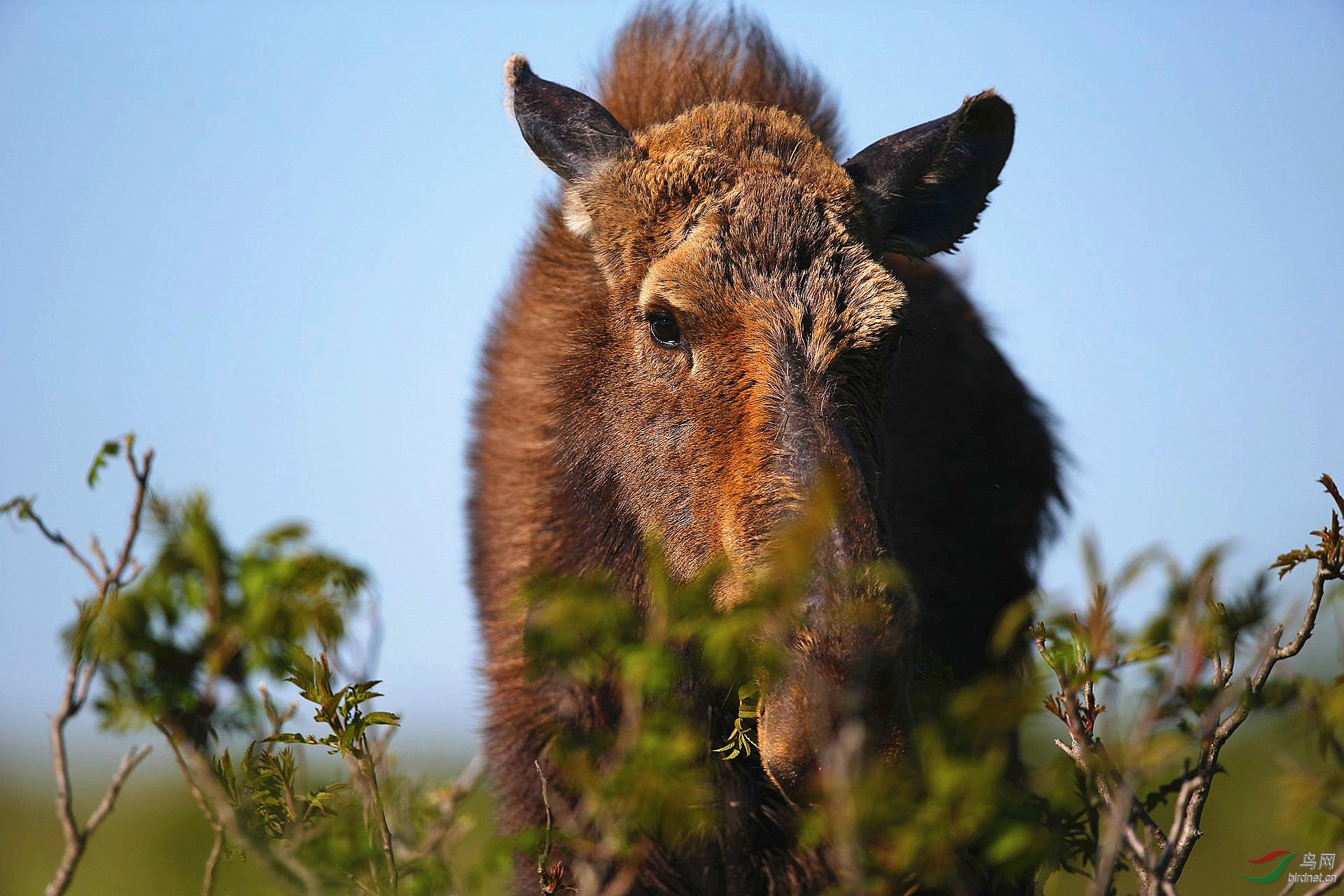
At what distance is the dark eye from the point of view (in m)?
4.23

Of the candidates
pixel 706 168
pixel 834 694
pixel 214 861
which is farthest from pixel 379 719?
pixel 706 168

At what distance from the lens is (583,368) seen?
4695mm

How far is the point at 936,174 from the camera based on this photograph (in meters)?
4.99

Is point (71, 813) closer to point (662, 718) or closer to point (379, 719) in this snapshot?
point (379, 719)

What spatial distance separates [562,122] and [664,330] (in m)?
1.19

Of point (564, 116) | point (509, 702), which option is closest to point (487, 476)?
point (509, 702)

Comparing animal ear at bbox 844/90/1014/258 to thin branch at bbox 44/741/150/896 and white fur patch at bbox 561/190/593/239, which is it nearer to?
white fur patch at bbox 561/190/593/239

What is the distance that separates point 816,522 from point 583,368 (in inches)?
100

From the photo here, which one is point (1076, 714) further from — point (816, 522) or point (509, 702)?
point (509, 702)

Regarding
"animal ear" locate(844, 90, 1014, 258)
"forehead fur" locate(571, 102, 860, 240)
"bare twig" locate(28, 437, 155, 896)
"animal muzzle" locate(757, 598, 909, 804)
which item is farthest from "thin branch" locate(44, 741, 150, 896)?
"animal ear" locate(844, 90, 1014, 258)

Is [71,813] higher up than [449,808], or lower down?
higher up

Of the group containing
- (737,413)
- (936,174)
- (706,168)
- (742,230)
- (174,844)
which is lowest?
(174,844)

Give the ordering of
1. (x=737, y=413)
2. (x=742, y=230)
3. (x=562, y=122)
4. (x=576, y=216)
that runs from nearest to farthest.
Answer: (x=737, y=413), (x=742, y=230), (x=562, y=122), (x=576, y=216)

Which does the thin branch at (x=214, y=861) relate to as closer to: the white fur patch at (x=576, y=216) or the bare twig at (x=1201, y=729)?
the bare twig at (x=1201, y=729)
